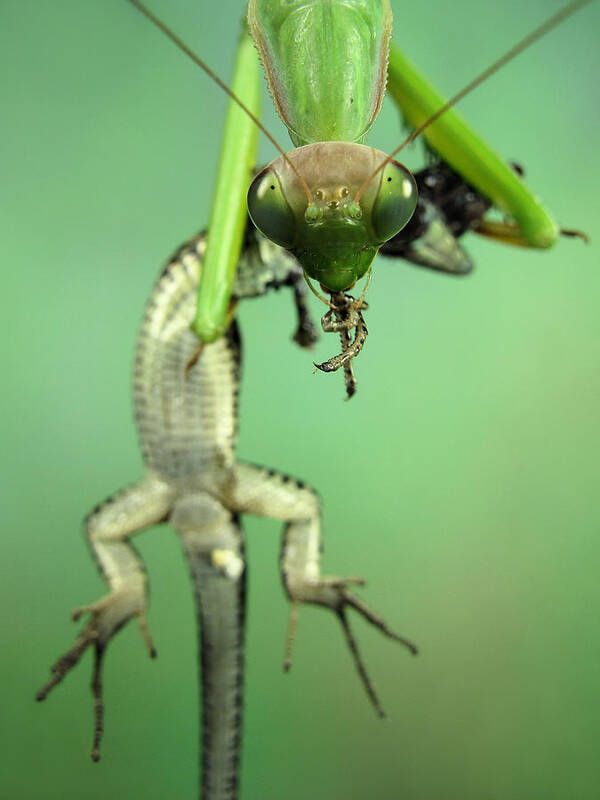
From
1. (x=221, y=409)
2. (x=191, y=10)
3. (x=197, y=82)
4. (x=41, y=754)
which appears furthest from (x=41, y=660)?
(x=191, y=10)

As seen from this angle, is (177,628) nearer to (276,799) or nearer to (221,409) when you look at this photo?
(276,799)

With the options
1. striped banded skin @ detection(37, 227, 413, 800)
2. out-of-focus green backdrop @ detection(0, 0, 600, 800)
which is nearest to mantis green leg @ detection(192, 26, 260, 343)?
striped banded skin @ detection(37, 227, 413, 800)

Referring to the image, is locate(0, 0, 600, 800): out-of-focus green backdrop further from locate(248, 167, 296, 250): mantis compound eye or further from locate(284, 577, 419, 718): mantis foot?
locate(248, 167, 296, 250): mantis compound eye

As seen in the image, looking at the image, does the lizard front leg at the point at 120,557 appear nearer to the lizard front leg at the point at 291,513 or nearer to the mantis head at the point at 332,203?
the lizard front leg at the point at 291,513

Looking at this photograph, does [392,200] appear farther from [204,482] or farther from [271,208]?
[204,482]

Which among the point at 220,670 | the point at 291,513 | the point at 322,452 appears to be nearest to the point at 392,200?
the point at 291,513

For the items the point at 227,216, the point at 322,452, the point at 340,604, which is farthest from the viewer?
the point at 322,452
